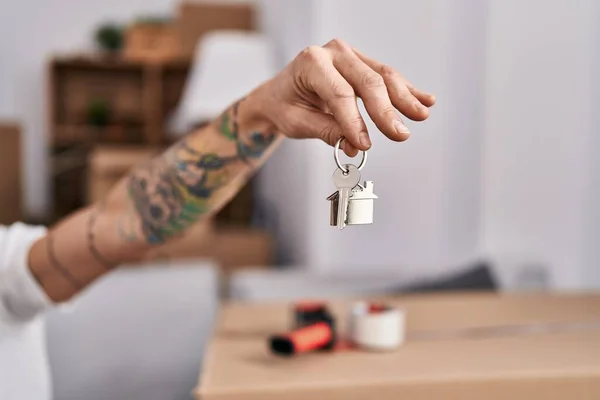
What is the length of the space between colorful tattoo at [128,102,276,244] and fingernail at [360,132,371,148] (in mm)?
261

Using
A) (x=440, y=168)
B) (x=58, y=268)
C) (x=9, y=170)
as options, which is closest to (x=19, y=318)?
(x=58, y=268)

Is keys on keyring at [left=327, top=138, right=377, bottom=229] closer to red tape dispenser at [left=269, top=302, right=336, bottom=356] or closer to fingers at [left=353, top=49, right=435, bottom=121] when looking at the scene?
fingers at [left=353, top=49, right=435, bottom=121]

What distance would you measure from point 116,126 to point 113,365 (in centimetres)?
241

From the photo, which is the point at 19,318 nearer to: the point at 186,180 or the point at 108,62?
the point at 186,180

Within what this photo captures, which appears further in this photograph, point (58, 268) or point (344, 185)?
point (58, 268)

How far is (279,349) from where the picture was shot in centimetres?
71

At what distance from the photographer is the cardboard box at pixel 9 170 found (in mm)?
2188

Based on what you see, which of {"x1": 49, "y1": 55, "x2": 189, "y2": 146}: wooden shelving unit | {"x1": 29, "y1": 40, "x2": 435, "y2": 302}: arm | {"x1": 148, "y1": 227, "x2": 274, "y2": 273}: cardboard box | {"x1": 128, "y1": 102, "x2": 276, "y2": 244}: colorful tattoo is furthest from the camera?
{"x1": 49, "y1": 55, "x2": 189, "y2": 146}: wooden shelving unit

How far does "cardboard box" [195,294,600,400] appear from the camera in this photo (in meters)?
0.61

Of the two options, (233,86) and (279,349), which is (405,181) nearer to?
(233,86)

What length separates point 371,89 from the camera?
1.48 ft

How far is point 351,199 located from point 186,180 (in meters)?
0.35

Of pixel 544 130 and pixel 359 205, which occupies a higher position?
pixel 544 130

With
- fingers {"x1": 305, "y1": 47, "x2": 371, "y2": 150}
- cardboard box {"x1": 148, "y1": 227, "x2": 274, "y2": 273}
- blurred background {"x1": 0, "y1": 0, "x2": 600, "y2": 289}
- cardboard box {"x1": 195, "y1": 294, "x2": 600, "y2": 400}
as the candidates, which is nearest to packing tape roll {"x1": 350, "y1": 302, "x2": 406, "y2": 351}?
cardboard box {"x1": 195, "y1": 294, "x2": 600, "y2": 400}
